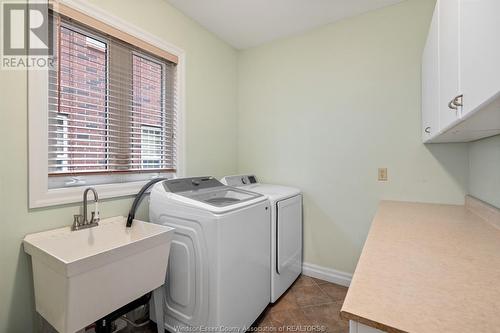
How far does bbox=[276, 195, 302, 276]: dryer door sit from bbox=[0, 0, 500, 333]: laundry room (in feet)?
0.09

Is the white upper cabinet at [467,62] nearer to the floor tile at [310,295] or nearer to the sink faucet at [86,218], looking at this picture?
the floor tile at [310,295]

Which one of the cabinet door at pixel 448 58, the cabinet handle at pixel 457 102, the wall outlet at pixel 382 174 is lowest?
the wall outlet at pixel 382 174

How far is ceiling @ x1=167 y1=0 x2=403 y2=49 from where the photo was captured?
2.00m

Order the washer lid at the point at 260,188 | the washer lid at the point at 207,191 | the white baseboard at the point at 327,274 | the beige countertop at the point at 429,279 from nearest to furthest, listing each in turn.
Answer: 1. the beige countertop at the point at 429,279
2. the washer lid at the point at 207,191
3. the washer lid at the point at 260,188
4. the white baseboard at the point at 327,274

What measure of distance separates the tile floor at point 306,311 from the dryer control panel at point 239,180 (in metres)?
1.11

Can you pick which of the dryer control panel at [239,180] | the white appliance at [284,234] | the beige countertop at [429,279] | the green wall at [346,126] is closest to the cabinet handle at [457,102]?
the beige countertop at [429,279]

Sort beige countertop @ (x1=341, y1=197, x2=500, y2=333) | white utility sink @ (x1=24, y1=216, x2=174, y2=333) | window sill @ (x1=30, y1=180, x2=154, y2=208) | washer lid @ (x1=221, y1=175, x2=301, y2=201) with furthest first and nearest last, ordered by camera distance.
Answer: washer lid @ (x1=221, y1=175, x2=301, y2=201)
window sill @ (x1=30, y1=180, x2=154, y2=208)
white utility sink @ (x1=24, y1=216, x2=174, y2=333)
beige countertop @ (x1=341, y1=197, x2=500, y2=333)

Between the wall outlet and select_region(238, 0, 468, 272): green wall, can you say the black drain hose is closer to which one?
select_region(238, 0, 468, 272): green wall

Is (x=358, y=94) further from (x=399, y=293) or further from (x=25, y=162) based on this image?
(x=25, y=162)

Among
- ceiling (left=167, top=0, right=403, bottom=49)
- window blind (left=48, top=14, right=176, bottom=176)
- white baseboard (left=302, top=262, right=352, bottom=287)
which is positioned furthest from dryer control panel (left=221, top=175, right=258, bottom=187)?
ceiling (left=167, top=0, right=403, bottom=49)

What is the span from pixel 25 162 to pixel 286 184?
208 centimetres

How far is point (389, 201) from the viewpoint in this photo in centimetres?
204

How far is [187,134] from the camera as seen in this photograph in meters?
2.22

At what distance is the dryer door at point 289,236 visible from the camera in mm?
1960
